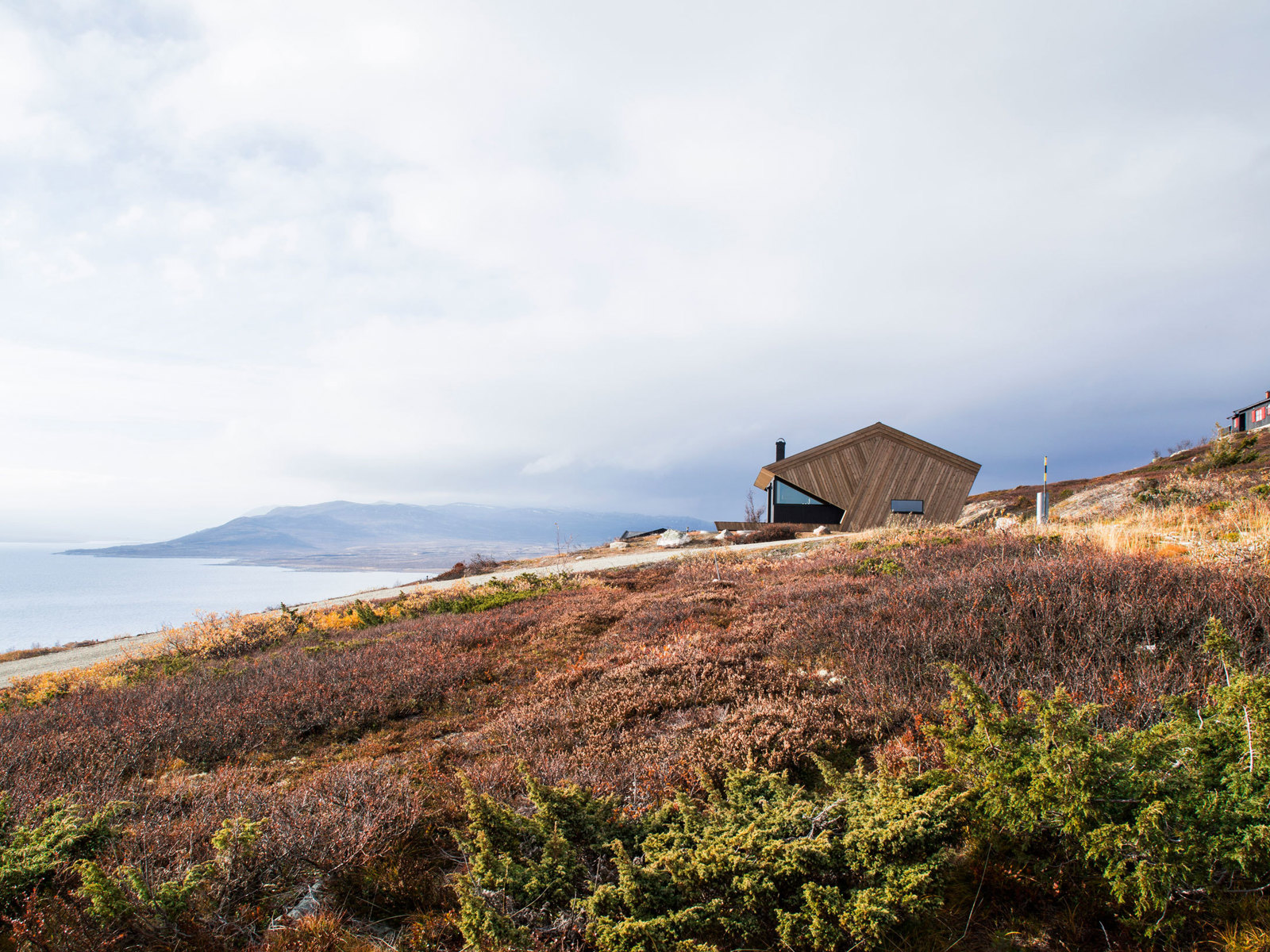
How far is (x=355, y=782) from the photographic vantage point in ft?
12.3

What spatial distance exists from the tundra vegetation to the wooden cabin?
23.5 meters

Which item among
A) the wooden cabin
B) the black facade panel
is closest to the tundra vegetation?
the wooden cabin

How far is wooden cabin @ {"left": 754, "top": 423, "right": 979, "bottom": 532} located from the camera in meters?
30.2

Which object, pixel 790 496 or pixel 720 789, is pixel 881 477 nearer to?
pixel 790 496

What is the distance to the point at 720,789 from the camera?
12.3ft

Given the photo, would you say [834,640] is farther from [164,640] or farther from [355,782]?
[164,640]

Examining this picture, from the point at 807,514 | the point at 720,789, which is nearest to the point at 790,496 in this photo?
the point at 807,514

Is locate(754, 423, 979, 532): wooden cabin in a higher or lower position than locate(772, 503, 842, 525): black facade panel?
higher

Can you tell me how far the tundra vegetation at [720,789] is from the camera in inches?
95.1

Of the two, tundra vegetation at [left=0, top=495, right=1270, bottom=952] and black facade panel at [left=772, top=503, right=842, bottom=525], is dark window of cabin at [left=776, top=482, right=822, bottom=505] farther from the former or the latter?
tundra vegetation at [left=0, top=495, right=1270, bottom=952]

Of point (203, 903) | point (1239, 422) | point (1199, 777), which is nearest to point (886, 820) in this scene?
point (1199, 777)

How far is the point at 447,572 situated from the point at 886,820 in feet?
92.5

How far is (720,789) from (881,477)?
29.3 metres

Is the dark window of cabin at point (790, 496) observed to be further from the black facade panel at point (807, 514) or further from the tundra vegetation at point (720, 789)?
the tundra vegetation at point (720, 789)
